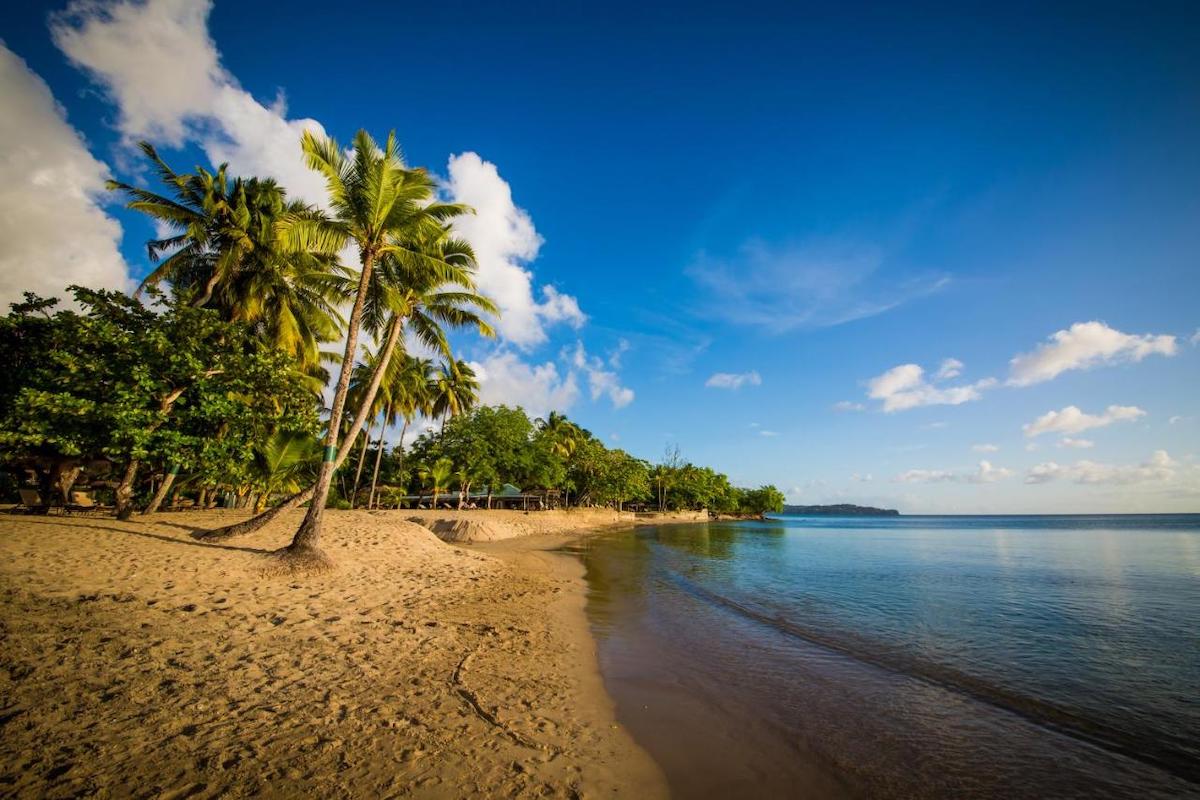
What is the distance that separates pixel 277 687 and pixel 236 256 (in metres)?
18.5

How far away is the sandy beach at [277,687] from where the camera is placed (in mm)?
3375

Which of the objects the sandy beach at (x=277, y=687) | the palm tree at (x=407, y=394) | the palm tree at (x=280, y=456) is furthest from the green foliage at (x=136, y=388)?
the palm tree at (x=407, y=394)

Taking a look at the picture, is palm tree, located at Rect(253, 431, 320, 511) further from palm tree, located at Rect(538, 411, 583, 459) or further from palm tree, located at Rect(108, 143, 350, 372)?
palm tree, located at Rect(538, 411, 583, 459)

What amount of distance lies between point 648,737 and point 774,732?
151 centimetres

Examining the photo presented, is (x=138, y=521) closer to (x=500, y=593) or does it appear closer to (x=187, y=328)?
(x=187, y=328)

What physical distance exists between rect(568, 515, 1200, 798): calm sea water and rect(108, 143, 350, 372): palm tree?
15526mm

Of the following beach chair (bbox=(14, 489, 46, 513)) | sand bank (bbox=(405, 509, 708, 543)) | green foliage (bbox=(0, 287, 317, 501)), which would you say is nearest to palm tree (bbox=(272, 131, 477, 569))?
green foliage (bbox=(0, 287, 317, 501))

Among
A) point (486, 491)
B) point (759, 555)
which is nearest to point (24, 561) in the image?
point (759, 555)

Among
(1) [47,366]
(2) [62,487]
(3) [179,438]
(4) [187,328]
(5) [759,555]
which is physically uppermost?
(4) [187,328]

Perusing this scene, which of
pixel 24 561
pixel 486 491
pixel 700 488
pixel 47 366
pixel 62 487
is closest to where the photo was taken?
pixel 24 561

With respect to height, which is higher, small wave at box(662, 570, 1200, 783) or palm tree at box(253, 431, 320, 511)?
palm tree at box(253, 431, 320, 511)

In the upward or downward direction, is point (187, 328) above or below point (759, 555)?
above

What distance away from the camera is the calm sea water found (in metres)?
4.48

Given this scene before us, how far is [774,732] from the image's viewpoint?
5109 mm
